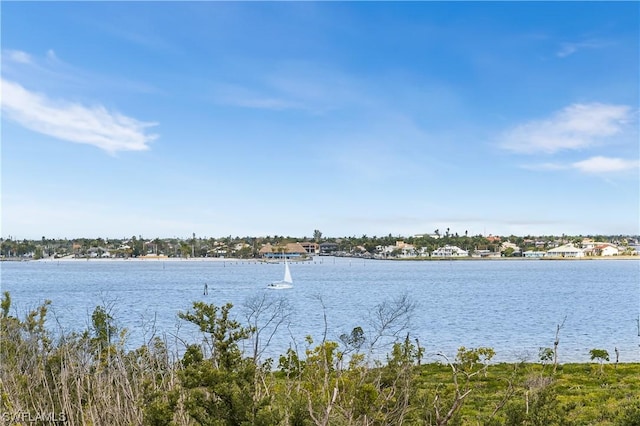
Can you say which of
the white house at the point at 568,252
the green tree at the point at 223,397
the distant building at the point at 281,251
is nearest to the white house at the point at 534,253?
the white house at the point at 568,252

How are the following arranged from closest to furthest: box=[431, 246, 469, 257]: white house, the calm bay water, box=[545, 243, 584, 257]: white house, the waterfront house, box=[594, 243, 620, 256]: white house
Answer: the calm bay water
box=[431, 246, 469, 257]: white house
box=[545, 243, 584, 257]: white house
box=[594, 243, 620, 256]: white house
the waterfront house

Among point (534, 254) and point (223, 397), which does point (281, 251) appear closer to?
point (534, 254)

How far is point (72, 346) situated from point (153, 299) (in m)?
44.6

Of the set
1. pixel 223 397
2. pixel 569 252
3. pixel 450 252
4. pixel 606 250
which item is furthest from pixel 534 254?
pixel 223 397

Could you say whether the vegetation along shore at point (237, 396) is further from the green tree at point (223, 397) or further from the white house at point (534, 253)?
the white house at point (534, 253)

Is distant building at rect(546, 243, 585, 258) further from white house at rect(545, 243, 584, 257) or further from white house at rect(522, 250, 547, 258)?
white house at rect(522, 250, 547, 258)

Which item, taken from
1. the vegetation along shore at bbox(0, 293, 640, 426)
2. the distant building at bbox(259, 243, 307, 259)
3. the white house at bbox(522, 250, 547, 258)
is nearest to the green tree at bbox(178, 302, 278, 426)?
the vegetation along shore at bbox(0, 293, 640, 426)

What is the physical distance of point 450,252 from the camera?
184m

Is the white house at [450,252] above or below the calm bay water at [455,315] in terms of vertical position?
above

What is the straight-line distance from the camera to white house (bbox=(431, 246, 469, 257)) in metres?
184

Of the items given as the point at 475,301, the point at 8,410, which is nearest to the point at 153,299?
the point at 475,301

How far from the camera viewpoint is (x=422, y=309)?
151 ft

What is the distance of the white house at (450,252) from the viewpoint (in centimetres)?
18379

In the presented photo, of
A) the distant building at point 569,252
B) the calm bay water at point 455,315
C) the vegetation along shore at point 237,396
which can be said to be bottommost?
the calm bay water at point 455,315
